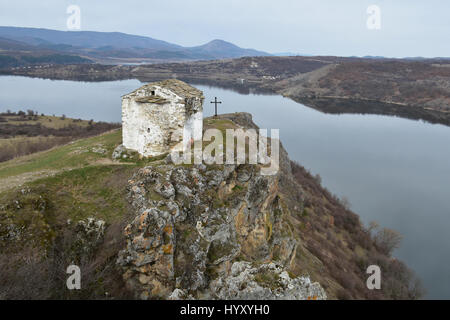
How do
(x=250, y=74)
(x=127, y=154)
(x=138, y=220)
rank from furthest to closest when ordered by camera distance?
(x=250, y=74), (x=127, y=154), (x=138, y=220)

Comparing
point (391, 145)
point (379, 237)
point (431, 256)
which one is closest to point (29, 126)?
point (379, 237)

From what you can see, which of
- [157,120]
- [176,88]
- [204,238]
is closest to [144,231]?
[204,238]

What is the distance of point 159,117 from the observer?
1675 cm

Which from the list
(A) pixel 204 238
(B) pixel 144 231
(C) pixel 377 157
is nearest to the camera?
(B) pixel 144 231

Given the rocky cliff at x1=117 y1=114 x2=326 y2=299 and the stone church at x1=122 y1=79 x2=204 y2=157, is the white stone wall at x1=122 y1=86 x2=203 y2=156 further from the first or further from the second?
the rocky cliff at x1=117 y1=114 x2=326 y2=299

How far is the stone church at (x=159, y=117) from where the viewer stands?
16.6 m

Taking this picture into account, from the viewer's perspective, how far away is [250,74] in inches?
7544

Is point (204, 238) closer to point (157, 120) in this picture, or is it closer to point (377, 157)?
point (157, 120)

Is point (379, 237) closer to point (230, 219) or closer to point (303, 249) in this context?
point (303, 249)

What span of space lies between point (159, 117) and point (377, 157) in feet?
161

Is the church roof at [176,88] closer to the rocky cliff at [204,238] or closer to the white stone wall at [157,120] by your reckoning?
the white stone wall at [157,120]

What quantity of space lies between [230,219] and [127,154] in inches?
316

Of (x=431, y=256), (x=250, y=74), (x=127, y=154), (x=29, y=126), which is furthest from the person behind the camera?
(x=250, y=74)

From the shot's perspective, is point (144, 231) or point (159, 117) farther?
point (159, 117)
